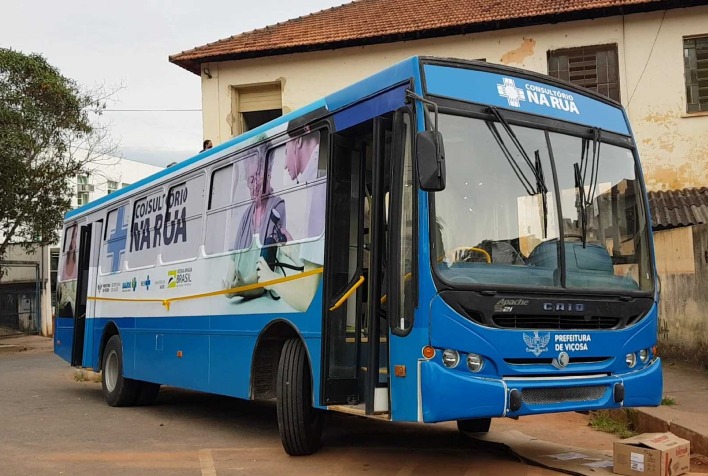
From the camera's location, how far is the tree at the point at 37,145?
901 inches

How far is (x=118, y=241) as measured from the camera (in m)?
11.9

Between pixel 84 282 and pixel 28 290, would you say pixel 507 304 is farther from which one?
pixel 28 290

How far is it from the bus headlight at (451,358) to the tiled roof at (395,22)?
13226 millimetres

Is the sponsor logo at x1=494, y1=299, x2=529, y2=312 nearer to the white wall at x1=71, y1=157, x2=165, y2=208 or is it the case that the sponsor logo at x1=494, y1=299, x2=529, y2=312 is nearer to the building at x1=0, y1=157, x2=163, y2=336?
the building at x1=0, y1=157, x2=163, y2=336

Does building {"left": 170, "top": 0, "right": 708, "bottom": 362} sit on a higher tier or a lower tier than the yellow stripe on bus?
higher

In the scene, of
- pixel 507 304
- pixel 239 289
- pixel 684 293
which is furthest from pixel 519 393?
pixel 684 293

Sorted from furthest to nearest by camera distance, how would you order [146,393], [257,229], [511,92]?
[146,393], [257,229], [511,92]

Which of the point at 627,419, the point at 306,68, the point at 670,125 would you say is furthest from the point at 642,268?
the point at 306,68

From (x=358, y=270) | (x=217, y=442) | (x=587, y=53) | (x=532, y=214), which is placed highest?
(x=587, y=53)

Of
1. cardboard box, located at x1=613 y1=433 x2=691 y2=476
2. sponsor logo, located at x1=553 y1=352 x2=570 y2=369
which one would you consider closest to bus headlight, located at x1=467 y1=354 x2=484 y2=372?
sponsor logo, located at x1=553 y1=352 x2=570 y2=369

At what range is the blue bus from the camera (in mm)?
5848

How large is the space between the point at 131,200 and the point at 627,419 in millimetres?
7094

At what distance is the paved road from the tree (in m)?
12.4

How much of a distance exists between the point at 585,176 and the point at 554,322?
50.6 inches
